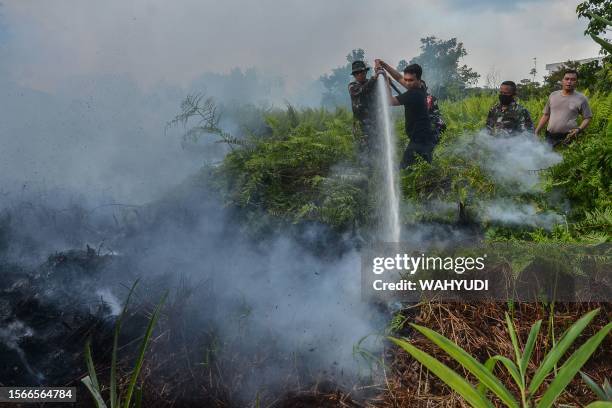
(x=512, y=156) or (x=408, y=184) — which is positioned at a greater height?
(x=512, y=156)

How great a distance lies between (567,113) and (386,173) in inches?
82.5

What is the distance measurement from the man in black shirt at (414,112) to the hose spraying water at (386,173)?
4.7 inches

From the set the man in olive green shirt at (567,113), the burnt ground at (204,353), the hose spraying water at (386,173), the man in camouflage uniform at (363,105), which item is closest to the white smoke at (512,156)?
the man in olive green shirt at (567,113)

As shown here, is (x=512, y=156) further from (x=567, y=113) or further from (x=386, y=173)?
(x=386, y=173)

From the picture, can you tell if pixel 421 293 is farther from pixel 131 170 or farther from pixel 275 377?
pixel 131 170

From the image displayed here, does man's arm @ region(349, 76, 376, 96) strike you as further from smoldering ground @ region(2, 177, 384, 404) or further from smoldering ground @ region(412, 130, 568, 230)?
smoldering ground @ region(2, 177, 384, 404)

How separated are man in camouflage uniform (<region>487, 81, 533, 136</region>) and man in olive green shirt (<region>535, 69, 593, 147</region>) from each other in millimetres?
266

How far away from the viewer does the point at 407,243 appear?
3039mm

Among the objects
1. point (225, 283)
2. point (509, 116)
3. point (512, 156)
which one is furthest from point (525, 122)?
point (225, 283)

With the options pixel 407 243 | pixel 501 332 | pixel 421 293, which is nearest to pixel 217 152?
pixel 407 243

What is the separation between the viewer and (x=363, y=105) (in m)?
4.30

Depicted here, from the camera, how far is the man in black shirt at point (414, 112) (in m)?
3.98

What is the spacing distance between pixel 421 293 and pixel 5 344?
249cm

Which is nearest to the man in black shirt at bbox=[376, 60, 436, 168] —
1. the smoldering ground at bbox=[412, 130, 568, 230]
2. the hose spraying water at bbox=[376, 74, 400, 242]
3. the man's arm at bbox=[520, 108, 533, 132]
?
the hose spraying water at bbox=[376, 74, 400, 242]
